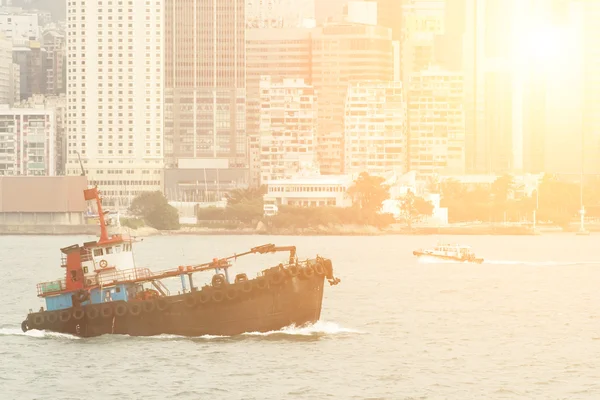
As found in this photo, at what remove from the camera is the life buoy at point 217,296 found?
2510 inches

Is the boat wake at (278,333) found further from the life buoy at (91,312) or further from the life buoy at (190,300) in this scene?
the life buoy at (190,300)

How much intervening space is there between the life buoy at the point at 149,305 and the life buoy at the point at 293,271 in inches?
228

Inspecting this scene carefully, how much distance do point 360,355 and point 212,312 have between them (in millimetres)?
6467


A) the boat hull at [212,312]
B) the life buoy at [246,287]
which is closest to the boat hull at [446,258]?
the boat hull at [212,312]

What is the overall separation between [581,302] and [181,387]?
132 feet

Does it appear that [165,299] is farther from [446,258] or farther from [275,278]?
[446,258]

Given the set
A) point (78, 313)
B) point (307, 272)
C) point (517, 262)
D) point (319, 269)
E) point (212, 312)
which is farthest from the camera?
point (517, 262)

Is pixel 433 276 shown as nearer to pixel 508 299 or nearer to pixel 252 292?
pixel 508 299

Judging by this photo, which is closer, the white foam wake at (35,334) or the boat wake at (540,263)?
the white foam wake at (35,334)

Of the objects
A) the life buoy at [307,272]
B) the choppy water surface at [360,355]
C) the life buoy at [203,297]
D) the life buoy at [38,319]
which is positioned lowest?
the choppy water surface at [360,355]

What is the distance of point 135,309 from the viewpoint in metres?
64.9

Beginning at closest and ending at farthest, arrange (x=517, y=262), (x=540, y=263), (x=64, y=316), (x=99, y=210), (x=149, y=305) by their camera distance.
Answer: (x=149, y=305), (x=64, y=316), (x=99, y=210), (x=540, y=263), (x=517, y=262)

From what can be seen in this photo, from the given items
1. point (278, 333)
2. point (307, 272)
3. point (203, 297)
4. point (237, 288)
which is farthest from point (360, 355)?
point (203, 297)

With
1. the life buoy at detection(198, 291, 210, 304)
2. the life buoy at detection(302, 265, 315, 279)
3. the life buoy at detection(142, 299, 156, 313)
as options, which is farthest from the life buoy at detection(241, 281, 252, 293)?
the life buoy at detection(142, 299, 156, 313)
